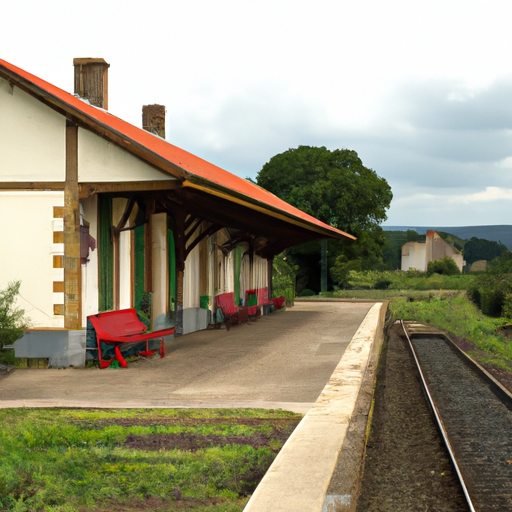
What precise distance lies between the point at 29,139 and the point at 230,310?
992 centimetres

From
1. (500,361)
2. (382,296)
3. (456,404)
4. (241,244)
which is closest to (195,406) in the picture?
(456,404)

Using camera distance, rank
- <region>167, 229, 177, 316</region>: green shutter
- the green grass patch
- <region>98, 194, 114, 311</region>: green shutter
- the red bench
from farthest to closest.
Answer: the green grass patch < <region>167, 229, 177, 316</region>: green shutter < <region>98, 194, 114, 311</region>: green shutter < the red bench

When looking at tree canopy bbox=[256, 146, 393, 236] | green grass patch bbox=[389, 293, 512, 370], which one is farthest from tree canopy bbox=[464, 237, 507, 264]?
green grass patch bbox=[389, 293, 512, 370]

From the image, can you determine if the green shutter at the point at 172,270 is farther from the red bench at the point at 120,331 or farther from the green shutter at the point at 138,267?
the red bench at the point at 120,331

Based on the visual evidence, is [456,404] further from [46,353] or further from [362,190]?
[362,190]

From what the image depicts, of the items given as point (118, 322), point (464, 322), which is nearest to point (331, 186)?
point (464, 322)

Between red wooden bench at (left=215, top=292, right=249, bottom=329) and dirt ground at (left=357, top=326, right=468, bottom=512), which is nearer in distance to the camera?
dirt ground at (left=357, top=326, right=468, bottom=512)

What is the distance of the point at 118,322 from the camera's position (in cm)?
1236

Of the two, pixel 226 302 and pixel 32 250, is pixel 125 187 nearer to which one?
pixel 32 250

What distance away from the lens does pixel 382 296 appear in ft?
142

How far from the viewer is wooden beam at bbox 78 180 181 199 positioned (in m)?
10.9

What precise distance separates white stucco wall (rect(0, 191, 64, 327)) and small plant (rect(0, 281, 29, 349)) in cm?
26

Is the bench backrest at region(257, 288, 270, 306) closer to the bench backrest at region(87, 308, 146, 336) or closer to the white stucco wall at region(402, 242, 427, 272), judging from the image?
the bench backrest at region(87, 308, 146, 336)

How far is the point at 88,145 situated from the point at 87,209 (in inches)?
41.3
